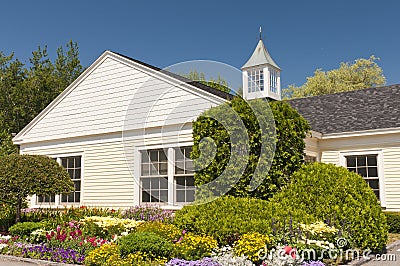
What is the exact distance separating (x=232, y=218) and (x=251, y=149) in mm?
2841

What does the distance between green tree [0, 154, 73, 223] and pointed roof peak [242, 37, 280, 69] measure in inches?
494

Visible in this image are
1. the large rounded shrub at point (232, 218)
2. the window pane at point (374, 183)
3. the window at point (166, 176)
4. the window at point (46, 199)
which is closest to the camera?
the large rounded shrub at point (232, 218)

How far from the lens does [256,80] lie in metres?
22.0

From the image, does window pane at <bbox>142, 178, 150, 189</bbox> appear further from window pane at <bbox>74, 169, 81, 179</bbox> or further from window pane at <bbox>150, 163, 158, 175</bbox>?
window pane at <bbox>74, 169, 81, 179</bbox>

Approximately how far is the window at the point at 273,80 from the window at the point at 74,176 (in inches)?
419

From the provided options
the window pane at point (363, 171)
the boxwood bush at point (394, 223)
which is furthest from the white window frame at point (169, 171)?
the boxwood bush at point (394, 223)

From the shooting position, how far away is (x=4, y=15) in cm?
2389

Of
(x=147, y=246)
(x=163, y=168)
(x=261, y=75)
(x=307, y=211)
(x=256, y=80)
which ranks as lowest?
(x=147, y=246)

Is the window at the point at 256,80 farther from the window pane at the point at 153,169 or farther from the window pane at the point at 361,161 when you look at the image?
the window pane at the point at 153,169

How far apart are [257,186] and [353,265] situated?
3483mm

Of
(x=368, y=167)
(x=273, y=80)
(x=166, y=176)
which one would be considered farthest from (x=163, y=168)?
(x=273, y=80)

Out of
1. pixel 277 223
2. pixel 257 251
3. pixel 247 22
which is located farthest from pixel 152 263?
pixel 247 22

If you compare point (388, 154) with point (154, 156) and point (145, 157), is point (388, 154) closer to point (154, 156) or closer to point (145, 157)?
point (154, 156)

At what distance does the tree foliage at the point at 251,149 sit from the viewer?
10508 millimetres
